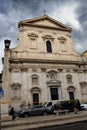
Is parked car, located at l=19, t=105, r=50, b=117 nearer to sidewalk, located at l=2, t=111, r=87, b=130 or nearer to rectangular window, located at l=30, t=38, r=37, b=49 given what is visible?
sidewalk, located at l=2, t=111, r=87, b=130

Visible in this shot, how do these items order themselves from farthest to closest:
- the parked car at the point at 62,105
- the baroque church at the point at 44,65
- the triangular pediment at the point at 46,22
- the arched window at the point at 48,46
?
the triangular pediment at the point at 46,22 < the arched window at the point at 48,46 < the baroque church at the point at 44,65 < the parked car at the point at 62,105

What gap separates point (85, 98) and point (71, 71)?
15.3ft

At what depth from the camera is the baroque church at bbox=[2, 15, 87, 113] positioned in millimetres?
24562

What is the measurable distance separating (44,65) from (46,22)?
8253 mm

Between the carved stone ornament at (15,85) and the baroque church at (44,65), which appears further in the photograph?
the baroque church at (44,65)

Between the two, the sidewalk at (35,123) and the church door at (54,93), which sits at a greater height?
the church door at (54,93)

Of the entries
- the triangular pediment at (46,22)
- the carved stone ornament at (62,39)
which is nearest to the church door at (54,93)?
the carved stone ornament at (62,39)

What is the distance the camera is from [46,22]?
30.3 meters

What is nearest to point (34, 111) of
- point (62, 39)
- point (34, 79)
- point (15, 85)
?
point (15, 85)

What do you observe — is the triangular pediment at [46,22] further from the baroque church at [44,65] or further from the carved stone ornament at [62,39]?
the carved stone ornament at [62,39]

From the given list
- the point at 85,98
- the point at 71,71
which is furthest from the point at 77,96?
the point at 71,71

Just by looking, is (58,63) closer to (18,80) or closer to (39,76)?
(39,76)

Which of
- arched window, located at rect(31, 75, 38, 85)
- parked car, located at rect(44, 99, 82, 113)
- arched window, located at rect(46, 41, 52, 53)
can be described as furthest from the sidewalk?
arched window, located at rect(46, 41, 52, 53)

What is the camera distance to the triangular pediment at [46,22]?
28.9 m
